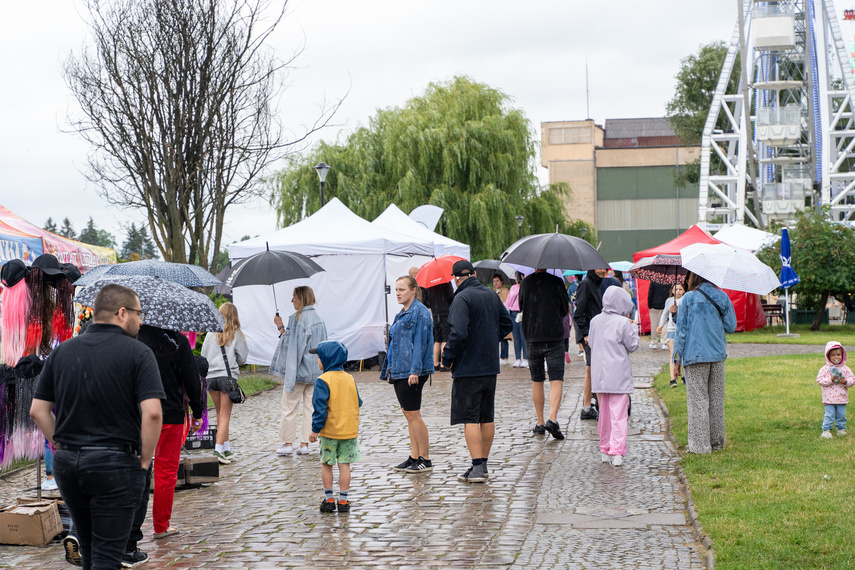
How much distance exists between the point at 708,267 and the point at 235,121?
12.4m

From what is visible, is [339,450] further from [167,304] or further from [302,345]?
[302,345]

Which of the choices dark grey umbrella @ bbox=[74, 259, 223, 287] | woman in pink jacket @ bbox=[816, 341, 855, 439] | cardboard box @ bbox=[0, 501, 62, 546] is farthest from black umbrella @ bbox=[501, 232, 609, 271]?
cardboard box @ bbox=[0, 501, 62, 546]

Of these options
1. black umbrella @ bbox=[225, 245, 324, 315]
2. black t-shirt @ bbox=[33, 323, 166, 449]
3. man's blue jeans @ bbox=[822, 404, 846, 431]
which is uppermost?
black umbrella @ bbox=[225, 245, 324, 315]

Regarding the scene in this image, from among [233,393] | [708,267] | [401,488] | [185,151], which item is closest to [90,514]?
[401,488]

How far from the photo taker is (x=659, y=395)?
14.3 m

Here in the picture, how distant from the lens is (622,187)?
83.3m

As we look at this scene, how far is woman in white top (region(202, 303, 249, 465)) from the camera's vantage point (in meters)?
9.99

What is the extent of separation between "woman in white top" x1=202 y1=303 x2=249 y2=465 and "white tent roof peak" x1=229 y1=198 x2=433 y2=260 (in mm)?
8625

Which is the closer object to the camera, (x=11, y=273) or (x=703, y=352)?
(x=11, y=273)

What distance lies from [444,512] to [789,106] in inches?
1777

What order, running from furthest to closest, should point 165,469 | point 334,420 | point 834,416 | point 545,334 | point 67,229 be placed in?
point 67,229, point 545,334, point 834,416, point 334,420, point 165,469

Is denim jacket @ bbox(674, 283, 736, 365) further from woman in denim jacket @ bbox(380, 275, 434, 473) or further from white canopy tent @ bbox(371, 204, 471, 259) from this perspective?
white canopy tent @ bbox(371, 204, 471, 259)

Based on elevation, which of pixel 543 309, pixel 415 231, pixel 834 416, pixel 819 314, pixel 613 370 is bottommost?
pixel 834 416

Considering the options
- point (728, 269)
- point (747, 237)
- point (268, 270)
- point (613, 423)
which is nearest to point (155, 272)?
point (268, 270)
